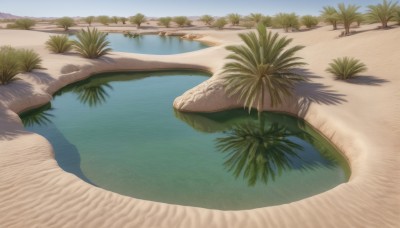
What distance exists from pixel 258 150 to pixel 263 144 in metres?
0.51

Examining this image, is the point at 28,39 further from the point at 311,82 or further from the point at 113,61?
the point at 311,82

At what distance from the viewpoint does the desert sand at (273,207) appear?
4938mm

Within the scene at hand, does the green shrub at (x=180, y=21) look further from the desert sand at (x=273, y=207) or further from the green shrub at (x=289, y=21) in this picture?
the desert sand at (x=273, y=207)

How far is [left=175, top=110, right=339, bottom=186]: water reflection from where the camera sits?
8.00 m

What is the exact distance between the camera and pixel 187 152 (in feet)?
28.9

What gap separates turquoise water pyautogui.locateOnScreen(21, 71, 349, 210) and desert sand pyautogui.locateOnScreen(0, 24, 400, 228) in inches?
27.7

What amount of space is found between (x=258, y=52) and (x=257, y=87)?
133 cm

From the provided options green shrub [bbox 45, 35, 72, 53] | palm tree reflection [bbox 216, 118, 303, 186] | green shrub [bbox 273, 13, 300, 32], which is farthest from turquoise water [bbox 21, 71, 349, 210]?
green shrub [bbox 273, 13, 300, 32]

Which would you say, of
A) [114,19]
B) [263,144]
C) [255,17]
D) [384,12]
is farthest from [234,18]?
[263,144]

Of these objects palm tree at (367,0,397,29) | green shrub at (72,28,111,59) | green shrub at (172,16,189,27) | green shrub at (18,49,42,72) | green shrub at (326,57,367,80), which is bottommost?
green shrub at (326,57,367,80)

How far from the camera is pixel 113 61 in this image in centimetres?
1941

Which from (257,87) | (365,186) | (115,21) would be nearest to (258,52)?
(257,87)

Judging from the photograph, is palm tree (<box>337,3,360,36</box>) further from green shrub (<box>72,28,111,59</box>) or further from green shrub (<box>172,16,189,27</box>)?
green shrub (<box>172,16,189,27</box>)

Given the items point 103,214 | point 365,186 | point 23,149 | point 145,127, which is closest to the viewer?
point 103,214
